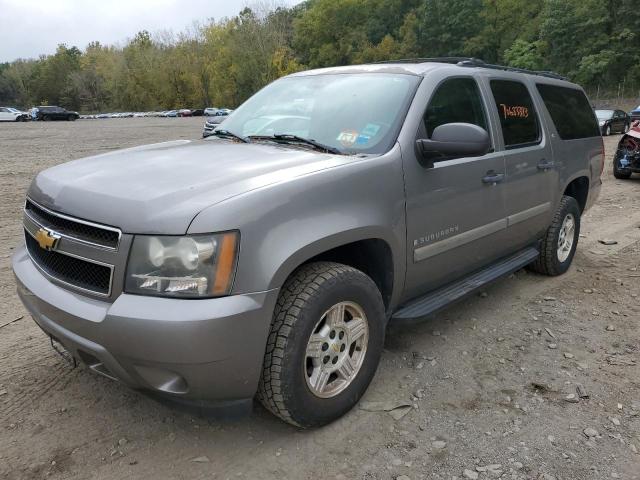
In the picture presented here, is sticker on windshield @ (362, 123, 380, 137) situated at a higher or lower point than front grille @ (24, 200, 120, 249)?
higher

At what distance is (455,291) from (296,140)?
1.43 meters

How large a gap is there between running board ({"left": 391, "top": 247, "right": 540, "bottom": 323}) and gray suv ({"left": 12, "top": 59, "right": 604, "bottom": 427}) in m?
0.01

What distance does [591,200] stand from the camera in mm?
5469

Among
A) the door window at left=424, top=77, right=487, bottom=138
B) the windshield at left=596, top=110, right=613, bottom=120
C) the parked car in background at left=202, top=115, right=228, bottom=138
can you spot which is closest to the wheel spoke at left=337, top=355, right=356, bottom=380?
the door window at left=424, top=77, right=487, bottom=138

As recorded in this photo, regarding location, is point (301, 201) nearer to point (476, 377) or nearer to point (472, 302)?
point (476, 377)

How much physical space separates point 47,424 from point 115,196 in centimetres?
130

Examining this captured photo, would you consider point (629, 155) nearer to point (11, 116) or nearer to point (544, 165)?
point (544, 165)

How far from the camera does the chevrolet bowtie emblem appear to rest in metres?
2.42

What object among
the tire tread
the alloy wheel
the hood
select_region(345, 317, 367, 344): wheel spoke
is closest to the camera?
the hood

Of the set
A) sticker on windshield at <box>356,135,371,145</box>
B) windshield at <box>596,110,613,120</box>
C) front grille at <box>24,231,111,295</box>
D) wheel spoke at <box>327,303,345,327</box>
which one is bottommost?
windshield at <box>596,110,613,120</box>

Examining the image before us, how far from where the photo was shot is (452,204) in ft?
10.7

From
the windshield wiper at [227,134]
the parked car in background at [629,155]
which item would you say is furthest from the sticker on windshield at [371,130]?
the parked car in background at [629,155]

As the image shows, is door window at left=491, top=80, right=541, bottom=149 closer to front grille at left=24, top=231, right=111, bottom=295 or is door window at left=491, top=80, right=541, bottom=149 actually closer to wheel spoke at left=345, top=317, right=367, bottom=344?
wheel spoke at left=345, top=317, right=367, bottom=344

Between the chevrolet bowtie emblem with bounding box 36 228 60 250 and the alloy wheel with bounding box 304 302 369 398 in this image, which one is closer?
the chevrolet bowtie emblem with bounding box 36 228 60 250
